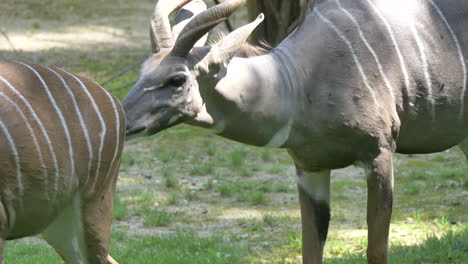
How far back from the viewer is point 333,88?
375cm

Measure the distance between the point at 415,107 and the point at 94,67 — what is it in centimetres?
754

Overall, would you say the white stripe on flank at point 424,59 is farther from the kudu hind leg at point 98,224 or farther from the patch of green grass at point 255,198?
the patch of green grass at point 255,198

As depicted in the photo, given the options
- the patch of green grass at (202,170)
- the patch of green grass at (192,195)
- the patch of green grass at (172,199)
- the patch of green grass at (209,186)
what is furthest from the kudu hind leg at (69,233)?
the patch of green grass at (202,170)

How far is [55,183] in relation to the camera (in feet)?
10.6

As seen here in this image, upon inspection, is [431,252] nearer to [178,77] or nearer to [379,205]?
[379,205]

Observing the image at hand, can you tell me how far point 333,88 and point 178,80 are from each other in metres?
0.78

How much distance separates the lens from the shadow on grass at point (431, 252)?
4863 mm

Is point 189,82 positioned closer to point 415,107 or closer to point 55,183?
point 55,183

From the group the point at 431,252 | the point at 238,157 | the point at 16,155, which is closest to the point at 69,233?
the point at 16,155

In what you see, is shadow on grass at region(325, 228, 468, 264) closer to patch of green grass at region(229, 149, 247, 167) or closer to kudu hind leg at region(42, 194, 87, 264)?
kudu hind leg at region(42, 194, 87, 264)

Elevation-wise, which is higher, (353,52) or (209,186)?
(353,52)

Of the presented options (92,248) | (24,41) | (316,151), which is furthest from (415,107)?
(24,41)

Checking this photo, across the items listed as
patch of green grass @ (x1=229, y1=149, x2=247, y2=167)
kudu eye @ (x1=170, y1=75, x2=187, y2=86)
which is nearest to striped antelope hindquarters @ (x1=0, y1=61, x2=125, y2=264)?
kudu eye @ (x1=170, y1=75, x2=187, y2=86)

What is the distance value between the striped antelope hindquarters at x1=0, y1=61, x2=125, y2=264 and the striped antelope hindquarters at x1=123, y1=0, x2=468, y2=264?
182mm
